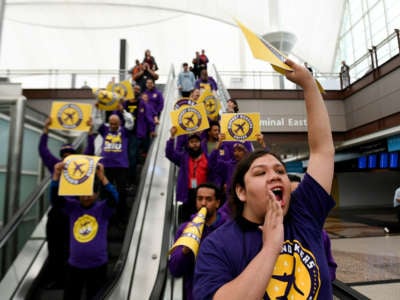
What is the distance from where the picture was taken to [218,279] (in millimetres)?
915

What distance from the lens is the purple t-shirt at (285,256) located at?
A: 0.95 metres

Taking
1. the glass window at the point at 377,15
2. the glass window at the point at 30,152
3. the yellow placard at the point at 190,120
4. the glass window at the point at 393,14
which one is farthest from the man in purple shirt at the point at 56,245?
the glass window at the point at 377,15

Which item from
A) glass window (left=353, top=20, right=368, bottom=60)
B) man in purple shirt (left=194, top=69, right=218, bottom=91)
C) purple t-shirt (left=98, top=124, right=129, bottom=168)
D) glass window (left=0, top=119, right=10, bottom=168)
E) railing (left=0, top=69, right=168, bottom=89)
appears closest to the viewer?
purple t-shirt (left=98, top=124, right=129, bottom=168)

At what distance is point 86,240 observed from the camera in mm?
2832

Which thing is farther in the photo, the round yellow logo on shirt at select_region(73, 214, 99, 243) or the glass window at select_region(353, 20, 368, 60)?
the glass window at select_region(353, 20, 368, 60)

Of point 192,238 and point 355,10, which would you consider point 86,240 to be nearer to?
point 192,238

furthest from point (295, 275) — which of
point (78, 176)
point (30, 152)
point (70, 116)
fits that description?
point (30, 152)

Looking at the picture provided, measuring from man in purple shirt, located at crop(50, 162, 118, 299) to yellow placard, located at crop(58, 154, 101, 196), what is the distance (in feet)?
0.36

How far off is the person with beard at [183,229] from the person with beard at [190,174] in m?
1.16

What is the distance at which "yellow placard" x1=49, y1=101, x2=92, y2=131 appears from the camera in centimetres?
372

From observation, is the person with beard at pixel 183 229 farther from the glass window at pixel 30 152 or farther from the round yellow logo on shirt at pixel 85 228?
the glass window at pixel 30 152

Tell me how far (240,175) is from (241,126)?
2583mm

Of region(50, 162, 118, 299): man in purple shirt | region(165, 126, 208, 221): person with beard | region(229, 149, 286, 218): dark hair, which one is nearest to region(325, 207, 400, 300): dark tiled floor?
region(165, 126, 208, 221): person with beard

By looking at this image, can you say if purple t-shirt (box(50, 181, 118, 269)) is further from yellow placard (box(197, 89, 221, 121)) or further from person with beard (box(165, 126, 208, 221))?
yellow placard (box(197, 89, 221, 121))
